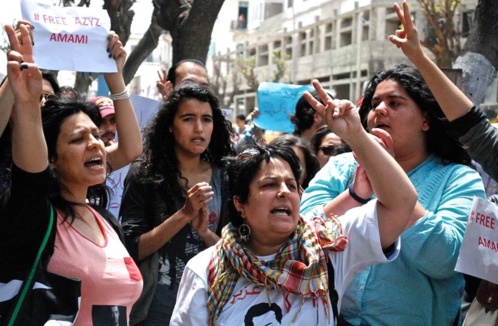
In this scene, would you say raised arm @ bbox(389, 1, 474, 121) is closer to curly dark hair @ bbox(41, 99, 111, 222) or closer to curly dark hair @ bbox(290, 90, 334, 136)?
curly dark hair @ bbox(41, 99, 111, 222)

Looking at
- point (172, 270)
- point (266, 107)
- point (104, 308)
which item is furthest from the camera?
point (266, 107)

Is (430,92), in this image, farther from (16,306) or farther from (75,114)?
(16,306)

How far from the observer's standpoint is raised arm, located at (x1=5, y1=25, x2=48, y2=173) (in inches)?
134

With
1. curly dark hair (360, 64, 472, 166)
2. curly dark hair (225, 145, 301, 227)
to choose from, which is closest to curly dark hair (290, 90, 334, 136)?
curly dark hair (360, 64, 472, 166)

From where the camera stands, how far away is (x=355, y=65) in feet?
151

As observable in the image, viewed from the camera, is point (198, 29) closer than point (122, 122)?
No

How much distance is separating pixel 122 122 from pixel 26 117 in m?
1.16

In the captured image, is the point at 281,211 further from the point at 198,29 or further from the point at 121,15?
the point at 121,15

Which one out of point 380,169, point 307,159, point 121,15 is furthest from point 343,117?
point 121,15

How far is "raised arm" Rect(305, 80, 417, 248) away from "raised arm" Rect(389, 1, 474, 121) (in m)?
0.46

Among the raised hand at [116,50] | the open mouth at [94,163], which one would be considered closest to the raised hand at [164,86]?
the raised hand at [116,50]

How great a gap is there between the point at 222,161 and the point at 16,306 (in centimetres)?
192

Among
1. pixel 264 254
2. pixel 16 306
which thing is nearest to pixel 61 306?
pixel 16 306

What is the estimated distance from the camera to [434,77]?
3.73 m
